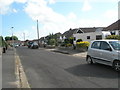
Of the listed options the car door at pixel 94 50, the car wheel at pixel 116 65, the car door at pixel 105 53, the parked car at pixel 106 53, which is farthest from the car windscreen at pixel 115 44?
the car door at pixel 94 50

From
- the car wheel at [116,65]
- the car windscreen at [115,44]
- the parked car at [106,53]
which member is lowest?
the car wheel at [116,65]

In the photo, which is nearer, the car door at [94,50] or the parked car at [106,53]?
the parked car at [106,53]

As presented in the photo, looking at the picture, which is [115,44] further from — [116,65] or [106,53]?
[116,65]

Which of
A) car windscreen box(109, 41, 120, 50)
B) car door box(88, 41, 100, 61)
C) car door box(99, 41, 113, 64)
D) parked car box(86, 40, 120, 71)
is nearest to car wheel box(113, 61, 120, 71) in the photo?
parked car box(86, 40, 120, 71)

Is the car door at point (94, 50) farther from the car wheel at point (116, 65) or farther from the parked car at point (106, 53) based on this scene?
the car wheel at point (116, 65)

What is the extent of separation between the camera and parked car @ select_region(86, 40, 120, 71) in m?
8.80

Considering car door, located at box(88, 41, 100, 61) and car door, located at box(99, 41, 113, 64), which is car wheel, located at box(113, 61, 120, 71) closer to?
car door, located at box(99, 41, 113, 64)

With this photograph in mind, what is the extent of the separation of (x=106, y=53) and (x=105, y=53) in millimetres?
79

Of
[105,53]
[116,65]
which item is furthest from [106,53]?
[116,65]

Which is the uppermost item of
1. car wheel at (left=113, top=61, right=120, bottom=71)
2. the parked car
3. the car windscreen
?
the car windscreen

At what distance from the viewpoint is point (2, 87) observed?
6215mm

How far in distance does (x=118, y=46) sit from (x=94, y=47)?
1.70m

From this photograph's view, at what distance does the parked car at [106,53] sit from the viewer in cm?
880

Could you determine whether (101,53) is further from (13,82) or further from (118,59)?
(13,82)
